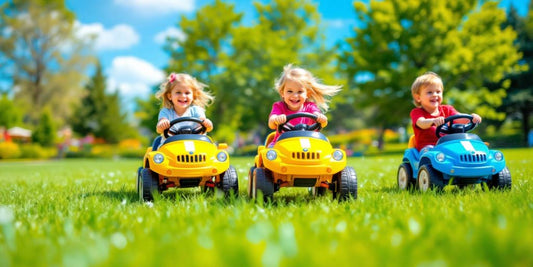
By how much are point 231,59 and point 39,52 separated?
25.2 meters

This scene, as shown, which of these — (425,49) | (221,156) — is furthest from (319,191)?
(425,49)

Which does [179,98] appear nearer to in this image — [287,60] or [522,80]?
[287,60]

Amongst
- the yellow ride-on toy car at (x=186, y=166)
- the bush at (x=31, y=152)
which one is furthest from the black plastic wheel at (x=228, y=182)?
the bush at (x=31, y=152)

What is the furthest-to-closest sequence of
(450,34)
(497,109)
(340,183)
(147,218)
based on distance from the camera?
(497,109) < (450,34) < (340,183) < (147,218)

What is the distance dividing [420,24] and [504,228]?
23780mm

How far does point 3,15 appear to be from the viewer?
4284 cm

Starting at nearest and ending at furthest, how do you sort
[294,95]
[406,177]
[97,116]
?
1. [294,95]
2. [406,177]
3. [97,116]

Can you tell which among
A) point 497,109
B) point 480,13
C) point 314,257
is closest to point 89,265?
point 314,257

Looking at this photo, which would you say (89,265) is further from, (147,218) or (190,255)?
(147,218)

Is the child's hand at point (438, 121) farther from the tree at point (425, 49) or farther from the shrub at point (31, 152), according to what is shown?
the shrub at point (31, 152)

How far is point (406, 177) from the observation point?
5137 millimetres

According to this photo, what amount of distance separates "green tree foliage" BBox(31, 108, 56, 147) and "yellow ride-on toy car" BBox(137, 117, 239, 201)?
41.2 m

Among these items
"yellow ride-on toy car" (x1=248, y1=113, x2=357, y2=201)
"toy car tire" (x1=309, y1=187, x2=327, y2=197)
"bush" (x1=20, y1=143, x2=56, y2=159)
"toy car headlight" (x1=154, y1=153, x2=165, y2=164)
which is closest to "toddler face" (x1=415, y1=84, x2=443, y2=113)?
"toy car tire" (x1=309, y1=187, x2=327, y2=197)

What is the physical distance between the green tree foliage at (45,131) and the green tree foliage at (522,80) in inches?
1616
